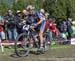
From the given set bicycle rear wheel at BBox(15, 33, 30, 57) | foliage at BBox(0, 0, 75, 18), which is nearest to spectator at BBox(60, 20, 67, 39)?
bicycle rear wheel at BBox(15, 33, 30, 57)

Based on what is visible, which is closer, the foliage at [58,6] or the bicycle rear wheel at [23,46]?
the bicycle rear wheel at [23,46]

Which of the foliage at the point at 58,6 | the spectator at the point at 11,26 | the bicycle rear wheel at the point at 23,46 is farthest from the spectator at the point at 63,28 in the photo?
the foliage at the point at 58,6

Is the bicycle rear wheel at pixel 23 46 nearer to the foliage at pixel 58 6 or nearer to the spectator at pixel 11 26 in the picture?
the spectator at pixel 11 26

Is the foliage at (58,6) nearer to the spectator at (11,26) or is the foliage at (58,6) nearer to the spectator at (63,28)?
the spectator at (63,28)

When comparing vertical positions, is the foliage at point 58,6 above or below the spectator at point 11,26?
below

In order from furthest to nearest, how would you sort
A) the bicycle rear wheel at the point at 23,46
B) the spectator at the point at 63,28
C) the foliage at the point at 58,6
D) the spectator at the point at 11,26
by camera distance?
the foliage at the point at 58,6 < the spectator at the point at 63,28 < the spectator at the point at 11,26 < the bicycle rear wheel at the point at 23,46

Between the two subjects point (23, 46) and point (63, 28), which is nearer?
point (23, 46)

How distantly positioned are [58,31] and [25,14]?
2.89 metres

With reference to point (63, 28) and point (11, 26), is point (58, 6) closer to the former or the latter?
point (63, 28)

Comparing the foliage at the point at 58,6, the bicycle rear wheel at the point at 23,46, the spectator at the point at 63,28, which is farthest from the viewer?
the foliage at the point at 58,6

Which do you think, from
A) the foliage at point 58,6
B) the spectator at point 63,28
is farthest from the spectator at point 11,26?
the foliage at point 58,6

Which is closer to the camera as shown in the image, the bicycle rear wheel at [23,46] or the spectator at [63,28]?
the bicycle rear wheel at [23,46]

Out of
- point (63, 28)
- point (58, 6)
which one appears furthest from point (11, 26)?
point (58, 6)

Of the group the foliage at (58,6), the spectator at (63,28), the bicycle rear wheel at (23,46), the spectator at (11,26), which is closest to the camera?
the bicycle rear wheel at (23,46)
